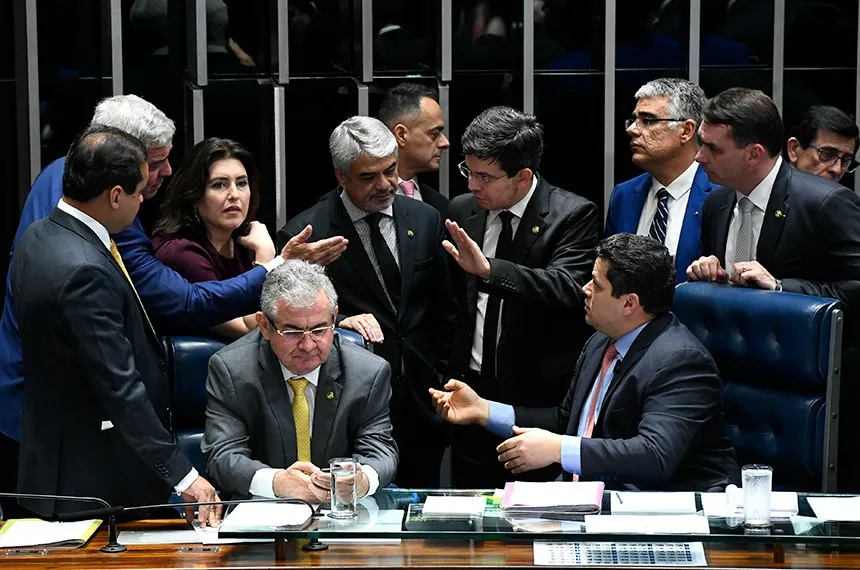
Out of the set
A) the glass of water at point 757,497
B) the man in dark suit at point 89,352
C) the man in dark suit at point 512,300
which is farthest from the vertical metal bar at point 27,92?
the glass of water at point 757,497

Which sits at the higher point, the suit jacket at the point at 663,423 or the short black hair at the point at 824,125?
the short black hair at the point at 824,125

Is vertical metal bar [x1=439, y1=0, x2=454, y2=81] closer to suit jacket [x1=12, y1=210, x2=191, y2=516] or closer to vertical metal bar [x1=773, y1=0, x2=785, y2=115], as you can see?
vertical metal bar [x1=773, y1=0, x2=785, y2=115]

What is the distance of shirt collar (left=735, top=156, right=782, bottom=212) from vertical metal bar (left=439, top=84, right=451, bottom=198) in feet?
6.05

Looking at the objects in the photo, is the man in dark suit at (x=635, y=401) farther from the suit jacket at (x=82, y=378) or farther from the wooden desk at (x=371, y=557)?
the suit jacket at (x=82, y=378)

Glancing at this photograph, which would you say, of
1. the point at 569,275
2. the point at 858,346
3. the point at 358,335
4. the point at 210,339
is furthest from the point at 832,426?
the point at 210,339

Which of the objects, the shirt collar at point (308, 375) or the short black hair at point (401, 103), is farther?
the short black hair at point (401, 103)

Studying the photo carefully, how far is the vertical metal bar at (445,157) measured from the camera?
19.5ft

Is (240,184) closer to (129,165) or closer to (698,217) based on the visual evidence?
(129,165)

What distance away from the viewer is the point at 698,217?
4.73 m

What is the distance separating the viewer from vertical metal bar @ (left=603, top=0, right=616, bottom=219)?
6031mm

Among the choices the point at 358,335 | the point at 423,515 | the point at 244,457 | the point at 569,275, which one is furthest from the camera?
the point at 569,275

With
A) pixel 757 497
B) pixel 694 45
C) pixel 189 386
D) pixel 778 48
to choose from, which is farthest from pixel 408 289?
pixel 778 48

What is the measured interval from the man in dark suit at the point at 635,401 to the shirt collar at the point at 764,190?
2.04 ft

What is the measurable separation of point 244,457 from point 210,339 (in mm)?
750
